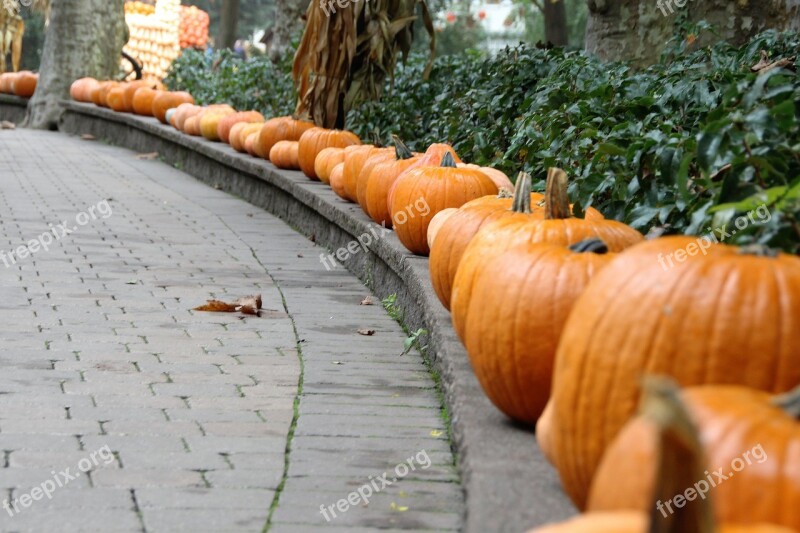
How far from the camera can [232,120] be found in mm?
12773

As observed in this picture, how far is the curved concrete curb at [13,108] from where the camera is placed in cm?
2373

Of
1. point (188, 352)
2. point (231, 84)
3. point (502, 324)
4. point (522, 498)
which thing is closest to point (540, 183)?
point (188, 352)

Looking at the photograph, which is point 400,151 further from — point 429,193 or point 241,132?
point 241,132

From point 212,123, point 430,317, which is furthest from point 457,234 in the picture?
point 212,123

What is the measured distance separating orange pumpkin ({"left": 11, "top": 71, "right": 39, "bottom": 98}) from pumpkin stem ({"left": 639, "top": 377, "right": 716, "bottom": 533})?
23256mm

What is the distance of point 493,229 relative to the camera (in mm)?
3863

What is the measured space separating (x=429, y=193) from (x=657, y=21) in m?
3.14

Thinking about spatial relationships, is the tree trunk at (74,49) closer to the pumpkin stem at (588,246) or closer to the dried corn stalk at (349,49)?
the dried corn stalk at (349,49)

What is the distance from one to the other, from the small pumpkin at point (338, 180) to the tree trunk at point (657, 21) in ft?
6.76

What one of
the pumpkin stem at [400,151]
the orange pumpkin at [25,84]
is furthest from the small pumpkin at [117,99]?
the pumpkin stem at [400,151]

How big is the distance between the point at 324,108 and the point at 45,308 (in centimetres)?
517

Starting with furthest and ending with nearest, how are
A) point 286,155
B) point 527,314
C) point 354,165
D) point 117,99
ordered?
point 117,99, point 286,155, point 354,165, point 527,314

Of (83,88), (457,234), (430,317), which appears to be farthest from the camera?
(83,88)

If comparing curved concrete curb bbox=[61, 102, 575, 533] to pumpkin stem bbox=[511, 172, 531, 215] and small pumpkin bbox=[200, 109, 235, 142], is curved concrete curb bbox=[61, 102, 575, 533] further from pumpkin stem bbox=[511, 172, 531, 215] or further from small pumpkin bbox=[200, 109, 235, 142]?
pumpkin stem bbox=[511, 172, 531, 215]
